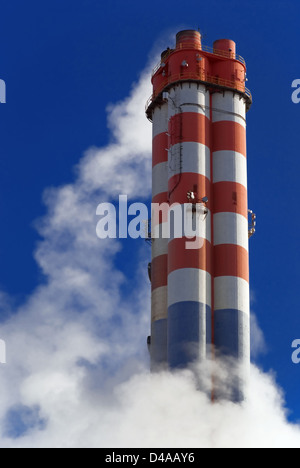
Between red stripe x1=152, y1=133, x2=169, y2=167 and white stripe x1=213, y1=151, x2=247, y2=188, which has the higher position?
red stripe x1=152, y1=133, x2=169, y2=167

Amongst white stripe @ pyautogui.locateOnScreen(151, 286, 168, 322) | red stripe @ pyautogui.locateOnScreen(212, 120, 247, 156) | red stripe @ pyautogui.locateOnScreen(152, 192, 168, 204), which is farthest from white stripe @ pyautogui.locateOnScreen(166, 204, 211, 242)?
red stripe @ pyautogui.locateOnScreen(212, 120, 247, 156)

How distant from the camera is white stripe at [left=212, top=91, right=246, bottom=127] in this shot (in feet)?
283

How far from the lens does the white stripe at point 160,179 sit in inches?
3406

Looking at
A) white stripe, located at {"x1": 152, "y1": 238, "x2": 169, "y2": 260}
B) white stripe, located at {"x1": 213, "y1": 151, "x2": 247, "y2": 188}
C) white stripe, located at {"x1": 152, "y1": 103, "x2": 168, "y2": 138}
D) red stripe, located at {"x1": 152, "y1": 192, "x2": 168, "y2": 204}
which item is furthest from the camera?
white stripe, located at {"x1": 152, "y1": 103, "x2": 168, "y2": 138}

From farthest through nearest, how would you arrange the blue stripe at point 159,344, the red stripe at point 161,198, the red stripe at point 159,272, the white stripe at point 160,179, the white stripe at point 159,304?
1. the white stripe at point 160,179
2. the red stripe at point 161,198
3. the red stripe at point 159,272
4. the white stripe at point 159,304
5. the blue stripe at point 159,344

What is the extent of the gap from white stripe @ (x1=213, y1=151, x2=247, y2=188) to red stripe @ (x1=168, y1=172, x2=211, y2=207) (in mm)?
1400

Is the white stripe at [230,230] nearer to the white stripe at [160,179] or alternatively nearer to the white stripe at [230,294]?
the white stripe at [230,294]

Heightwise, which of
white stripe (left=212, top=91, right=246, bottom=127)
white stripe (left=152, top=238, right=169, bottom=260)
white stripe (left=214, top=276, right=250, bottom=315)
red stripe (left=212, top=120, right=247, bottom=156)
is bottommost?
white stripe (left=214, top=276, right=250, bottom=315)

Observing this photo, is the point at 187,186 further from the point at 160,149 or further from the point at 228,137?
the point at 160,149

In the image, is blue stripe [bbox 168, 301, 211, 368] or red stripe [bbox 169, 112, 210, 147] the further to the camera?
red stripe [bbox 169, 112, 210, 147]

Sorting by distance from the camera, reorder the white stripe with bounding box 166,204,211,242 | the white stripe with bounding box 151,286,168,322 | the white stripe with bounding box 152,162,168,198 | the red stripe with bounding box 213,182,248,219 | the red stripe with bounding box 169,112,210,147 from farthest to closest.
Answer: the white stripe with bounding box 152,162,168,198 < the red stripe with bounding box 169,112,210,147 < the red stripe with bounding box 213,182,248,219 < the white stripe with bounding box 151,286,168,322 < the white stripe with bounding box 166,204,211,242

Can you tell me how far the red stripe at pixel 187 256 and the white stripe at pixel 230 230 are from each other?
3.97 feet

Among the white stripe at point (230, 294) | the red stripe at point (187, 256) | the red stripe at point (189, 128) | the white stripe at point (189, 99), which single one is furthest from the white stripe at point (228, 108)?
the white stripe at point (230, 294)

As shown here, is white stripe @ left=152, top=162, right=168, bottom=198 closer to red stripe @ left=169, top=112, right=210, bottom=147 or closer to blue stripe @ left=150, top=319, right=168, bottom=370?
red stripe @ left=169, top=112, right=210, bottom=147
